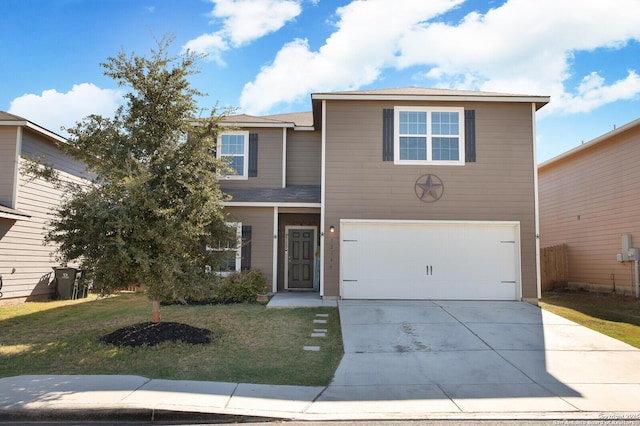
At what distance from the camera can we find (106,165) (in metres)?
8.08

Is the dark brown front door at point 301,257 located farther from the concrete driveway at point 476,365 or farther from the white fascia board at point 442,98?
the white fascia board at point 442,98

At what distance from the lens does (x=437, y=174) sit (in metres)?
12.3

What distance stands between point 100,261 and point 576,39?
41.6 feet

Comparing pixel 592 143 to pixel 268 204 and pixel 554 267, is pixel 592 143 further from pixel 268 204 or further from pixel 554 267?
pixel 268 204

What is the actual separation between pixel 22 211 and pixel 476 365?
1192cm

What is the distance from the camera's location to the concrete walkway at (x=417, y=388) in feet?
17.0

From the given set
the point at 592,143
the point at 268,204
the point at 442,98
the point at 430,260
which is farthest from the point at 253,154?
the point at 592,143

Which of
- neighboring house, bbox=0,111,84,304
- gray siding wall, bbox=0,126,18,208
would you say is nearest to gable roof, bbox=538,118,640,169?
neighboring house, bbox=0,111,84,304

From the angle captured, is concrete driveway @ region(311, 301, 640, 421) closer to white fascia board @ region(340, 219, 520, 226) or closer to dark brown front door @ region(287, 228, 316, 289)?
white fascia board @ region(340, 219, 520, 226)

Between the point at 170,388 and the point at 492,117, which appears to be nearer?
the point at 170,388

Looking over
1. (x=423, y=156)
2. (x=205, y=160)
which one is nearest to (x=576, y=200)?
(x=423, y=156)

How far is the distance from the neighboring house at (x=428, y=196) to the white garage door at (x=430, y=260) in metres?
0.03

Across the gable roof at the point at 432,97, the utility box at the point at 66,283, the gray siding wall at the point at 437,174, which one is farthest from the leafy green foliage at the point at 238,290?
the gable roof at the point at 432,97

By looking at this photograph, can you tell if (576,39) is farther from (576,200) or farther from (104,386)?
(104,386)
